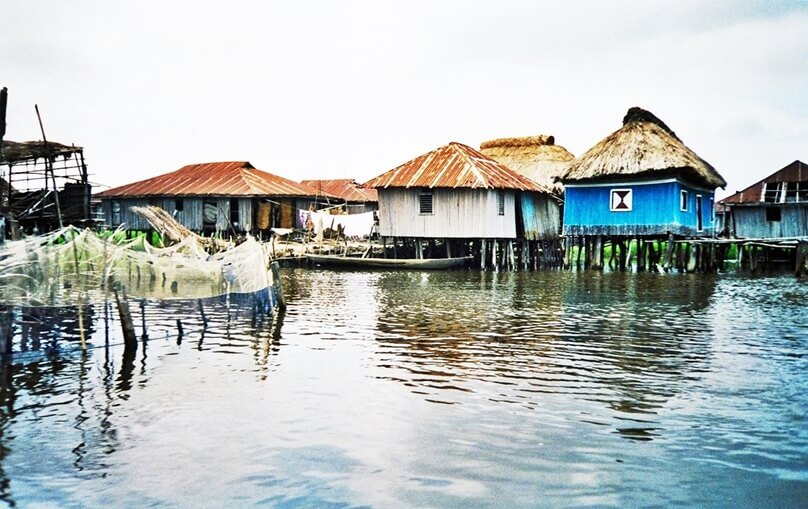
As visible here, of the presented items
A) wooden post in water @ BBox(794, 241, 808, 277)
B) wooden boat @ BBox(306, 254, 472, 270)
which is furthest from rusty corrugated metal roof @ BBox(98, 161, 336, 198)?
wooden post in water @ BBox(794, 241, 808, 277)

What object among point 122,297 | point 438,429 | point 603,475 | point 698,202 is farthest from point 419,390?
point 698,202

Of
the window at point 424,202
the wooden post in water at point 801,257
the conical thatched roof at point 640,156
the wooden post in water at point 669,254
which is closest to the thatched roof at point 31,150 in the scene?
the window at point 424,202

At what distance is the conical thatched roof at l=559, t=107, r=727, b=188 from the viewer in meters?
30.1

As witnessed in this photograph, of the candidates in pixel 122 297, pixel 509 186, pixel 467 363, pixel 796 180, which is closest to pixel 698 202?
pixel 796 180

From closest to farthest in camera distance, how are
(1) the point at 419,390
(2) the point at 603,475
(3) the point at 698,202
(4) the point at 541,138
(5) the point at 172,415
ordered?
(2) the point at 603,475 → (5) the point at 172,415 → (1) the point at 419,390 → (3) the point at 698,202 → (4) the point at 541,138

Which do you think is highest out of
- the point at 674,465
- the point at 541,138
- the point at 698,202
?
the point at 541,138

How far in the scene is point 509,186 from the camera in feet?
103

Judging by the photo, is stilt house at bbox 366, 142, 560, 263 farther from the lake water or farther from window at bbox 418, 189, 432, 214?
the lake water

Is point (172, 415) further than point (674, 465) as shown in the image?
Yes

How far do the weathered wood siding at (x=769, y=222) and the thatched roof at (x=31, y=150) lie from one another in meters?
30.1

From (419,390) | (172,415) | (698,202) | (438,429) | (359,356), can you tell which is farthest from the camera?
(698,202)

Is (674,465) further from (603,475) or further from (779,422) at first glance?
(779,422)

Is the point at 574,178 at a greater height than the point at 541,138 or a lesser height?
lesser

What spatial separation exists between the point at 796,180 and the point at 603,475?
33.8 m
